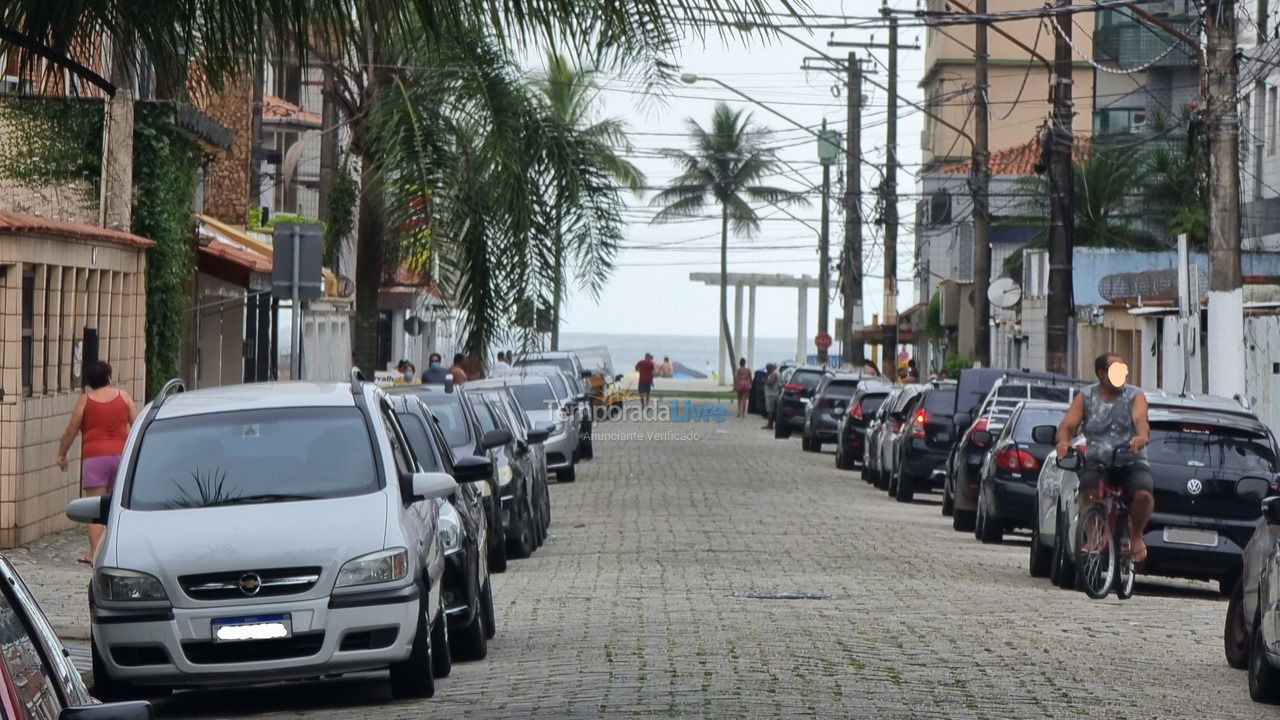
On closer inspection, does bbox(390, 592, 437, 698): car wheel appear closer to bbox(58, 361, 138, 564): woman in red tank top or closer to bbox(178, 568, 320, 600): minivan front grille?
bbox(178, 568, 320, 600): minivan front grille

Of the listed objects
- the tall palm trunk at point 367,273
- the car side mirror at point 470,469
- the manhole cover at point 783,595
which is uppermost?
the tall palm trunk at point 367,273

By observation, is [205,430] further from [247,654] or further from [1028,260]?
[1028,260]

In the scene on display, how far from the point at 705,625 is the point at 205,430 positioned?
3670mm

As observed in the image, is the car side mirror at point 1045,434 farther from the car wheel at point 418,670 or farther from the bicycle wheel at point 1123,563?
the car wheel at point 418,670

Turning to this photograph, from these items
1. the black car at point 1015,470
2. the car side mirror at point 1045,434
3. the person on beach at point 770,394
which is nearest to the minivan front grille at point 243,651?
the car side mirror at point 1045,434

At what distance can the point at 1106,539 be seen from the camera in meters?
14.8

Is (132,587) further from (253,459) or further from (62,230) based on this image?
(62,230)

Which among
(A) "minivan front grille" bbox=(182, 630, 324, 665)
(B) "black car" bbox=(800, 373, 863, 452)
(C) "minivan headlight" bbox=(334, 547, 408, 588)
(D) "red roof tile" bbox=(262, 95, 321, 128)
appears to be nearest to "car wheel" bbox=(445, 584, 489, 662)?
(C) "minivan headlight" bbox=(334, 547, 408, 588)

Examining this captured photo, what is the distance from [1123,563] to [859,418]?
21837 millimetres

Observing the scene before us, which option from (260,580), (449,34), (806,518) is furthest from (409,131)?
(449,34)

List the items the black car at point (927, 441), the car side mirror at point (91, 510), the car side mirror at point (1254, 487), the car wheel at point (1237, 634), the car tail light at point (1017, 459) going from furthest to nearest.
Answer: the black car at point (927, 441) → the car tail light at point (1017, 459) → the car side mirror at point (1254, 487) → the car wheel at point (1237, 634) → the car side mirror at point (91, 510)

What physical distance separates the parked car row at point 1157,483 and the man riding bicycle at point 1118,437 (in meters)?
0.36

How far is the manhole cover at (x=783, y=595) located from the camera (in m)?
14.5

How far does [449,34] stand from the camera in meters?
7.34
